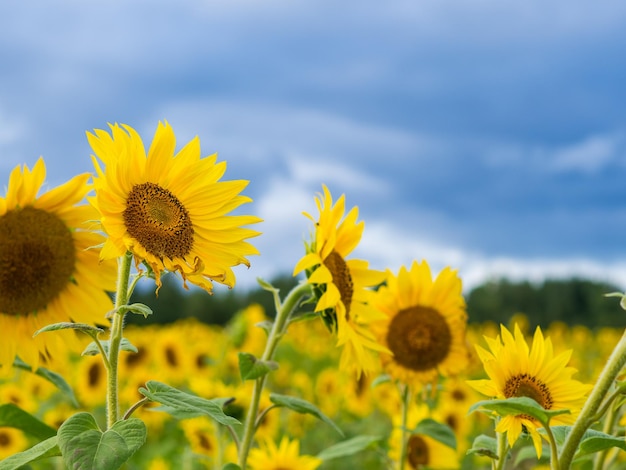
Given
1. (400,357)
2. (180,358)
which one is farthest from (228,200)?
(180,358)

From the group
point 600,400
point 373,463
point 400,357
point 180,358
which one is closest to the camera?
point 600,400

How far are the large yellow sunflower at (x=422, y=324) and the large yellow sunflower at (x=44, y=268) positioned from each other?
4.21 feet

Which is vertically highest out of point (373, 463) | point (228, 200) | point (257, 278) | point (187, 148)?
point (187, 148)

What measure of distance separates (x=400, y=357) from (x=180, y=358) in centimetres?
471

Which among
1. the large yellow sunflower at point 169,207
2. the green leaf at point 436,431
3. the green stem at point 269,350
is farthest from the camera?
the green leaf at point 436,431

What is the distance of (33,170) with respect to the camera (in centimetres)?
296

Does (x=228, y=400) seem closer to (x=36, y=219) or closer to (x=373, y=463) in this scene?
(x=36, y=219)

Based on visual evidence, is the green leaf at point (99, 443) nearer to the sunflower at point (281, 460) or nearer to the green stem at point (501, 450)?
the green stem at point (501, 450)

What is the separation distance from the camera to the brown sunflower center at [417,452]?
4168 millimetres

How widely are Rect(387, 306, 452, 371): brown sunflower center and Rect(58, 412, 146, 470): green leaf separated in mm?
1871

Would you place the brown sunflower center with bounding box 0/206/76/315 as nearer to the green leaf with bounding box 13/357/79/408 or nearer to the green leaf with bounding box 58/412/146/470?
the green leaf with bounding box 13/357/79/408

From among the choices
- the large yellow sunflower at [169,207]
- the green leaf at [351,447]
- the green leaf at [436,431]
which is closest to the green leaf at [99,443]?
the large yellow sunflower at [169,207]

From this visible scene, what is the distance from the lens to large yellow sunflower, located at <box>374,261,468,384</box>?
3582 mm

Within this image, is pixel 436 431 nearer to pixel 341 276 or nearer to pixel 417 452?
pixel 341 276
